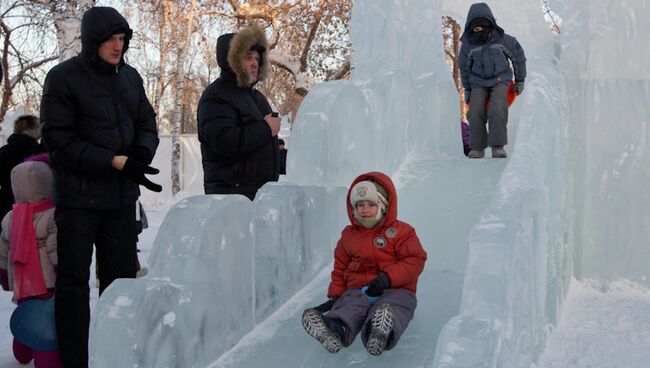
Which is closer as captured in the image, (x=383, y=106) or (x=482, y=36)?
(x=383, y=106)

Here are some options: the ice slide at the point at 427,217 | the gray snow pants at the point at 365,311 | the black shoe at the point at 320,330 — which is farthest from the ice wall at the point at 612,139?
the black shoe at the point at 320,330

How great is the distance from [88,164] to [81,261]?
476 millimetres

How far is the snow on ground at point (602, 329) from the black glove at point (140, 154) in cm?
218

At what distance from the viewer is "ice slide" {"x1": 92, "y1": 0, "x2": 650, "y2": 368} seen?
9.30 ft

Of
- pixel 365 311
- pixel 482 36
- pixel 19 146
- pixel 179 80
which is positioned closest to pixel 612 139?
pixel 482 36

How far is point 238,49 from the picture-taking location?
12.9 ft

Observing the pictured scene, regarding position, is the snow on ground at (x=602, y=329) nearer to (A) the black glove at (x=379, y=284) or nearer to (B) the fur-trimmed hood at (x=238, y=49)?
(A) the black glove at (x=379, y=284)

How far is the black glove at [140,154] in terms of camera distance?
3.59m

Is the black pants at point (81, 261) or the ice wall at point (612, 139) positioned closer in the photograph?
the black pants at point (81, 261)

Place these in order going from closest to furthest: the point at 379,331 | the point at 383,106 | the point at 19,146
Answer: the point at 379,331
the point at 19,146
the point at 383,106

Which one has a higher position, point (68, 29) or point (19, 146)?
point (68, 29)

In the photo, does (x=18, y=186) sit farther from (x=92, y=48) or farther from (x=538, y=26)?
(x=538, y=26)

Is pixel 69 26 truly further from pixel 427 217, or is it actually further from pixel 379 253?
pixel 379 253

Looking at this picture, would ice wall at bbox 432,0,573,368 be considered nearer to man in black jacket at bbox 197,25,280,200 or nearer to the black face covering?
the black face covering
